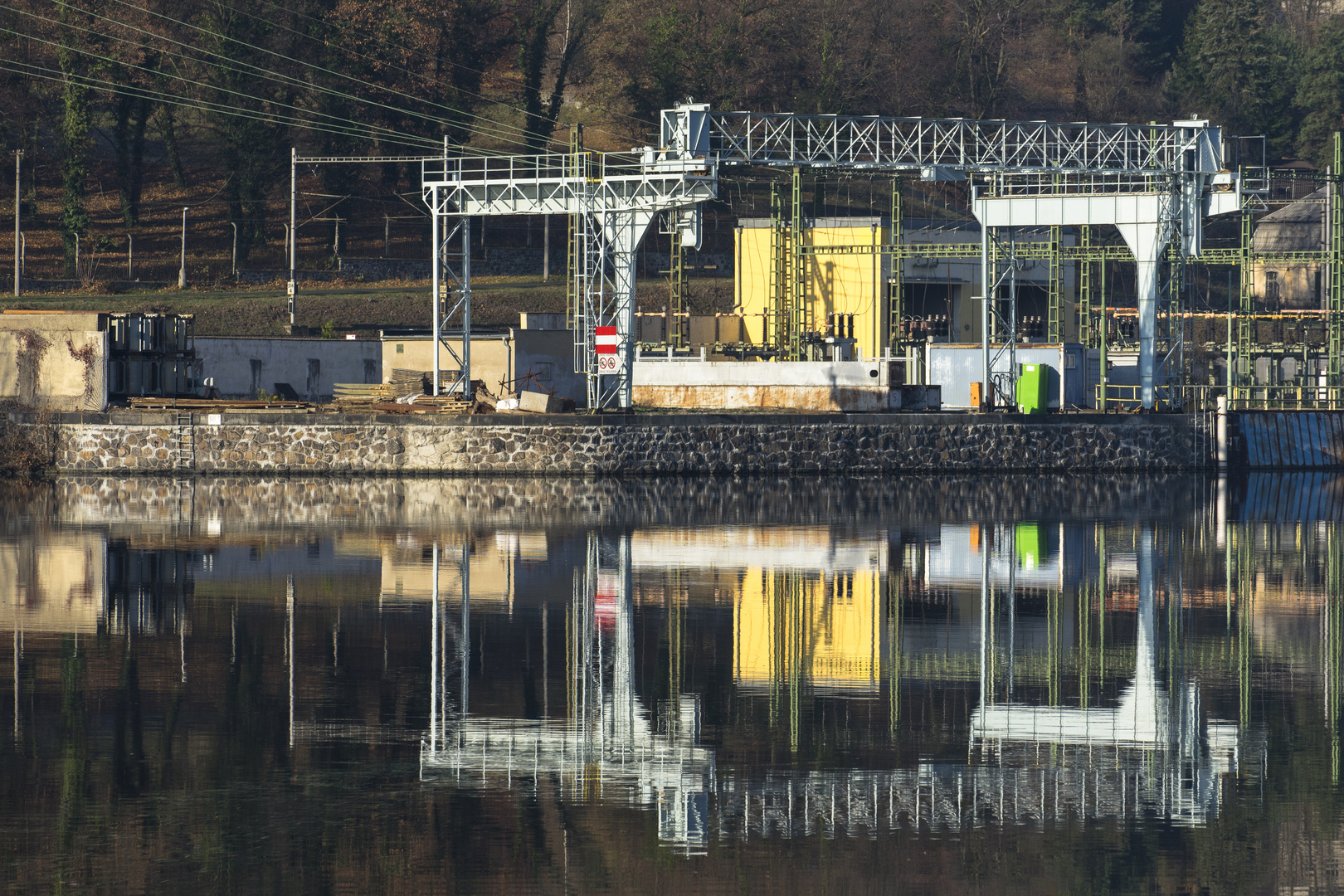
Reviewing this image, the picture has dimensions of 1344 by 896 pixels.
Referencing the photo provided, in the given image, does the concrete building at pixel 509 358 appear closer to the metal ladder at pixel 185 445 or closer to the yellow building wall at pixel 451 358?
the yellow building wall at pixel 451 358

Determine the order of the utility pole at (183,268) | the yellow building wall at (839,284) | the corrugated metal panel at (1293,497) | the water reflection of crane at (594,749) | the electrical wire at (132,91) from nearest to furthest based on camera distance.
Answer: the water reflection of crane at (594,749) < the corrugated metal panel at (1293,497) < the yellow building wall at (839,284) < the utility pole at (183,268) < the electrical wire at (132,91)

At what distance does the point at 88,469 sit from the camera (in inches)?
1540

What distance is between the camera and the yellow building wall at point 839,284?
58.0 m

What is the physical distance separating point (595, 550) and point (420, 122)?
188ft

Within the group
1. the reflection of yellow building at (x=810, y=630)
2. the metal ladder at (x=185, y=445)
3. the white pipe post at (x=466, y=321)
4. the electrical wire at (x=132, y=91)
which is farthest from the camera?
the electrical wire at (x=132, y=91)

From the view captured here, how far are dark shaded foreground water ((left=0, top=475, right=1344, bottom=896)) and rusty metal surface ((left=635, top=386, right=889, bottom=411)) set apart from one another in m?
21.1

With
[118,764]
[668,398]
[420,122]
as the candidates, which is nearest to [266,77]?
[420,122]

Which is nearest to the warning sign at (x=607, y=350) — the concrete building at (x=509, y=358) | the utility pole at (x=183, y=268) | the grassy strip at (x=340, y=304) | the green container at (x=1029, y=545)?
the concrete building at (x=509, y=358)

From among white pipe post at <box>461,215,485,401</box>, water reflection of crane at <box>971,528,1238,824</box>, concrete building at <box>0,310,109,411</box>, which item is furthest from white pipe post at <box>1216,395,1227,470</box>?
water reflection of crane at <box>971,528,1238,824</box>

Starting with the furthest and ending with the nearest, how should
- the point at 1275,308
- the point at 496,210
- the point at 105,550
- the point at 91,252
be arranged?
the point at 1275,308, the point at 91,252, the point at 496,210, the point at 105,550

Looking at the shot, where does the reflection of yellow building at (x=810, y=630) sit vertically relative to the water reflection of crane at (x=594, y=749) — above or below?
above

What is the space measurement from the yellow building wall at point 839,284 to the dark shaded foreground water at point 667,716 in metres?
34.8

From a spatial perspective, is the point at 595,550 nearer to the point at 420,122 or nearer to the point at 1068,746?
the point at 1068,746

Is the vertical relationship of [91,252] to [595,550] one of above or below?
above
